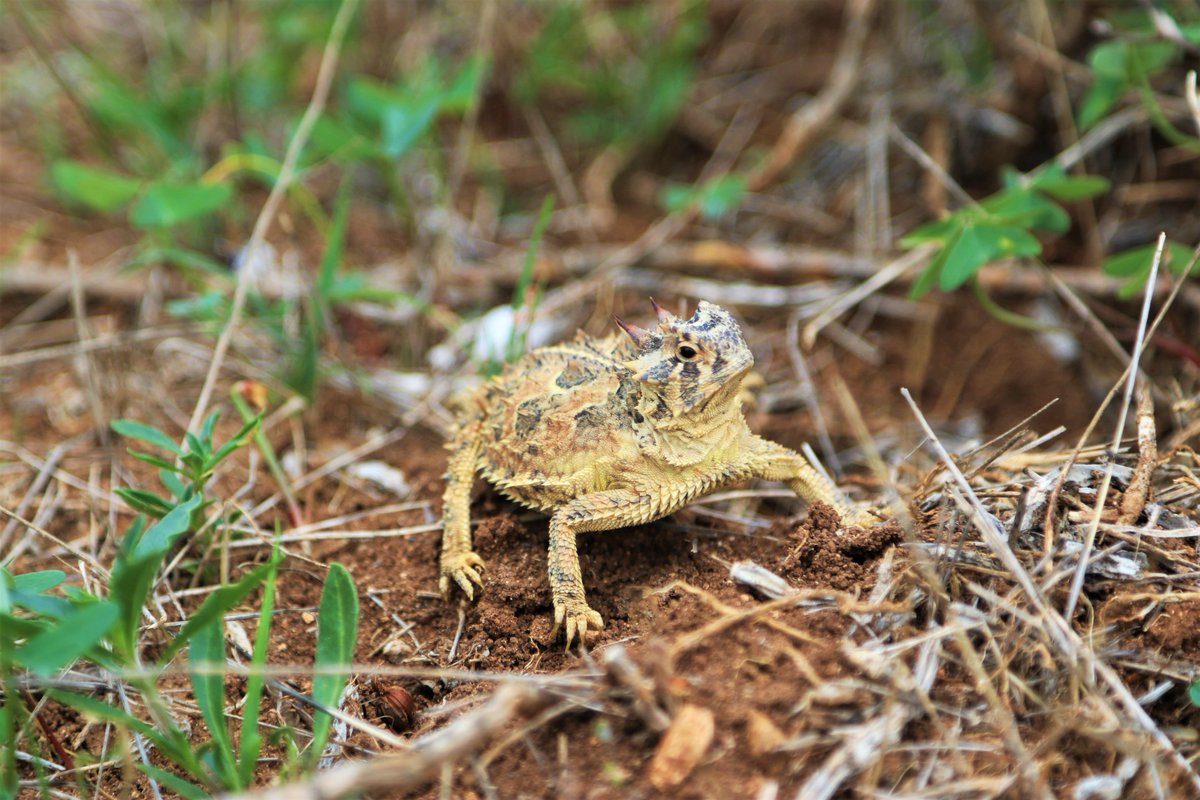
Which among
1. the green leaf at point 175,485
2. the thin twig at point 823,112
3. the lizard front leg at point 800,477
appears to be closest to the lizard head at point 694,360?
the lizard front leg at point 800,477

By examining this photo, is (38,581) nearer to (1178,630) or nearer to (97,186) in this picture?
(97,186)

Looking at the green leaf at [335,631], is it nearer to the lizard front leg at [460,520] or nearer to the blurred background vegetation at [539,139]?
the lizard front leg at [460,520]

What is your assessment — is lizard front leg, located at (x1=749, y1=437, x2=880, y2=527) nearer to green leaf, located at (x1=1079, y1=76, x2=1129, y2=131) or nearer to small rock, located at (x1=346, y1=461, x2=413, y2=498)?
small rock, located at (x1=346, y1=461, x2=413, y2=498)

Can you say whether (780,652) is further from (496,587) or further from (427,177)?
(427,177)

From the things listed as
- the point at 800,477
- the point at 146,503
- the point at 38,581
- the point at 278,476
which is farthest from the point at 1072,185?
the point at 38,581

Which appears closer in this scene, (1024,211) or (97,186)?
(1024,211)

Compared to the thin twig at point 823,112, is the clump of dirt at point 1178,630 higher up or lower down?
lower down
